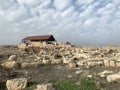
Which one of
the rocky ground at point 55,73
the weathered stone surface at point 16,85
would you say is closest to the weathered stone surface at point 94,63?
the rocky ground at point 55,73

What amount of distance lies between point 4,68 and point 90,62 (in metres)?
6.43

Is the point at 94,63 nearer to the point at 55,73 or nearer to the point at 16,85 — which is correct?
the point at 55,73

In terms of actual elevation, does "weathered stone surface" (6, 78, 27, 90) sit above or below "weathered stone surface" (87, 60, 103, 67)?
below

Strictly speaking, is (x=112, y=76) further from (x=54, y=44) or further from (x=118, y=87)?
(x=54, y=44)

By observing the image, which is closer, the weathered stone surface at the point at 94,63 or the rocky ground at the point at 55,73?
the rocky ground at the point at 55,73

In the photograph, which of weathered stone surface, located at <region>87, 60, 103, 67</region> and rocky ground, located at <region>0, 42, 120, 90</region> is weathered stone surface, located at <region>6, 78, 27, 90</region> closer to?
rocky ground, located at <region>0, 42, 120, 90</region>

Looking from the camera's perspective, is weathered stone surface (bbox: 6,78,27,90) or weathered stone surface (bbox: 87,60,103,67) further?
weathered stone surface (bbox: 87,60,103,67)

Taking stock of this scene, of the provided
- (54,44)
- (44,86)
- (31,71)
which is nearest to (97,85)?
(44,86)

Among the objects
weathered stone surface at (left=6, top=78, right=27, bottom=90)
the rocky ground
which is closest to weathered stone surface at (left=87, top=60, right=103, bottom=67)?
the rocky ground

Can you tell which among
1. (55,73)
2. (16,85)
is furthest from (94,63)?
(16,85)

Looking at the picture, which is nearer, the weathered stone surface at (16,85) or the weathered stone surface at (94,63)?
the weathered stone surface at (16,85)

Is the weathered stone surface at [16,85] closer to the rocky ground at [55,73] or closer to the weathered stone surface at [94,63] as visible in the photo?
the rocky ground at [55,73]

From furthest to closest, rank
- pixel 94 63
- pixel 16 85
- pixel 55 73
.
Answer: pixel 94 63 → pixel 55 73 → pixel 16 85

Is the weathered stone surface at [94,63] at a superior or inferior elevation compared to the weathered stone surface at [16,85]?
superior
